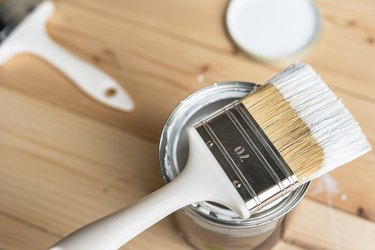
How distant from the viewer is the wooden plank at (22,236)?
2.16 ft

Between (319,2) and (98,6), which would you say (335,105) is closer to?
(319,2)

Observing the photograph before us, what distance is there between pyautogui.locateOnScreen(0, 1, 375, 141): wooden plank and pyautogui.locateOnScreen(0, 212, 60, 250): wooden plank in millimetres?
171

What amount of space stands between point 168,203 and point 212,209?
56mm

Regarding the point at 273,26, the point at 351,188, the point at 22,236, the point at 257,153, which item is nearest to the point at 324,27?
the point at 273,26

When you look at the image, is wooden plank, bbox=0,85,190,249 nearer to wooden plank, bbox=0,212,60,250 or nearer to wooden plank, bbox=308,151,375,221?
wooden plank, bbox=0,212,60,250

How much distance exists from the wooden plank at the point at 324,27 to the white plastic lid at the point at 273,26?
0.05 ft

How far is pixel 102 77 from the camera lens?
749 millimetres

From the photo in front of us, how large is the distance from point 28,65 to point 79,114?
0.39 feet

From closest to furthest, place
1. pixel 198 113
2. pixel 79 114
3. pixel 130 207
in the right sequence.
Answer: pixel 130 207 → pixel 198 113 → pixel 79 114

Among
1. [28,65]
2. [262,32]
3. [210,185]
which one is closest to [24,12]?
[28,65]

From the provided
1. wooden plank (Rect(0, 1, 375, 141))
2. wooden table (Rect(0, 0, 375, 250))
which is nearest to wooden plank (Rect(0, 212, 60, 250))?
wooden table (Rect(0, 0, 375, 250))

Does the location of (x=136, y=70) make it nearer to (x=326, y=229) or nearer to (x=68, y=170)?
(x=68, y=170)

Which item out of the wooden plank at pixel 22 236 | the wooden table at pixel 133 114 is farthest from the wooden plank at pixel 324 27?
the wooden plank at pixel 22 236

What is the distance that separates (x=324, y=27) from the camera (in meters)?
0.79
